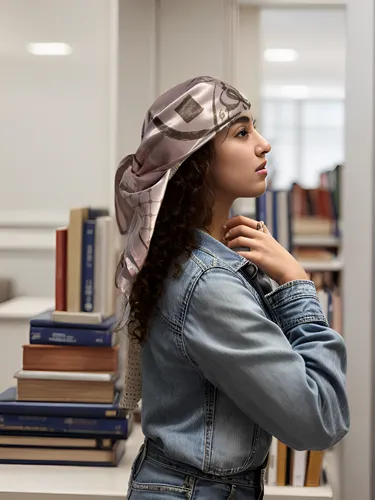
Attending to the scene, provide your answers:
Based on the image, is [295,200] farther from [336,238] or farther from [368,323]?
[368,323]

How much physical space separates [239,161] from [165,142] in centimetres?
13

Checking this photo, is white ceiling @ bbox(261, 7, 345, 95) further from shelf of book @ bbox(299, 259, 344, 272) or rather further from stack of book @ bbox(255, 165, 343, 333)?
shelf of book @ bbox(299, 259, 344, 272)

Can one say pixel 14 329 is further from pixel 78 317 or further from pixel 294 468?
pixel 294 468

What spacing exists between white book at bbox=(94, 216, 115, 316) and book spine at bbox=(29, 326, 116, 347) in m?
0.06

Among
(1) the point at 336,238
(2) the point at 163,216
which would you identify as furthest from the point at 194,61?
(2) the point at 163,216

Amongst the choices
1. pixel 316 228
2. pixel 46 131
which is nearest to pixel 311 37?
pixel 316 228

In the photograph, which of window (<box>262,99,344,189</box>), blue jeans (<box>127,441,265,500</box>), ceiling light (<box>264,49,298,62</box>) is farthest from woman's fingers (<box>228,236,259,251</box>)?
ceiling light (<box>264,49,298,62</box>)

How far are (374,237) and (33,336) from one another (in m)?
0.89

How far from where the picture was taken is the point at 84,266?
6.17 ft

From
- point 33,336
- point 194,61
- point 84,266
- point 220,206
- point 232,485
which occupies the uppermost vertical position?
point 194,61

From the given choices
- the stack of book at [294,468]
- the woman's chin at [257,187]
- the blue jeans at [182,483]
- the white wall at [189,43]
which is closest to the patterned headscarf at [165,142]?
the woman's chin at [257,187]

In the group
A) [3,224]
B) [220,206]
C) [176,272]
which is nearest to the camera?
[176,272]

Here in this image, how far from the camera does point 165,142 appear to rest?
1.12 meters

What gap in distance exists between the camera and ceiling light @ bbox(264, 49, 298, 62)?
6.75ft
